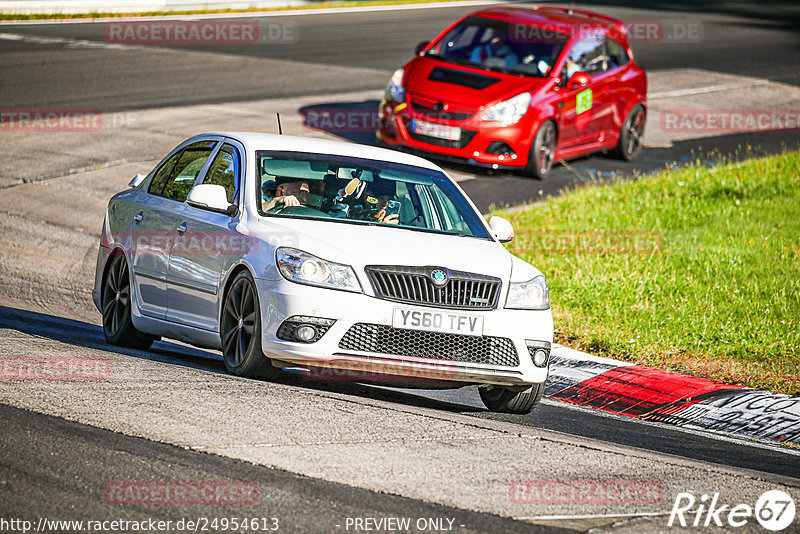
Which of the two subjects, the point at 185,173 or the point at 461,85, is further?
the point at 461,85

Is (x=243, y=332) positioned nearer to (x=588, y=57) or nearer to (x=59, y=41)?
(x=588, y=57)

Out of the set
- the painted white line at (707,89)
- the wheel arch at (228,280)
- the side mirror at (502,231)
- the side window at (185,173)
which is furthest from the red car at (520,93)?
the wheel arch at (228,280)

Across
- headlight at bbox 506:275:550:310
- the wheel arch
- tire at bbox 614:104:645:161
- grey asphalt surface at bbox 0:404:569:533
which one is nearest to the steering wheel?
the wheel arch

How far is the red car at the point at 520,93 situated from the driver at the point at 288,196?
28.0 ft

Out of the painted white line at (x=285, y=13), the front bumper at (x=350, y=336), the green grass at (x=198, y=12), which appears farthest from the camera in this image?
the painted white line at (x=285, y=13)

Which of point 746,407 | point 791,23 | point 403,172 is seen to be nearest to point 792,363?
point 746,407

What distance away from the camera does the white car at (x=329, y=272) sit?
7.34 meters

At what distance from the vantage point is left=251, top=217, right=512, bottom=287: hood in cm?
745

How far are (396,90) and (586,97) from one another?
2.84m

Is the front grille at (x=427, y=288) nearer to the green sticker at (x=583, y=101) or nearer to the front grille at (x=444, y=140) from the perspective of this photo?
the front grille at (x=444, y=140)

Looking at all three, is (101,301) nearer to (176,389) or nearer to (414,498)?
(176,389)

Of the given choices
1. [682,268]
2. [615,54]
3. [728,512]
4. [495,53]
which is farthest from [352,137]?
[728,512]

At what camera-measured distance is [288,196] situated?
8266mm

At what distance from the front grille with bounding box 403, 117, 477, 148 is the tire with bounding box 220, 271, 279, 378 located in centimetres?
926
